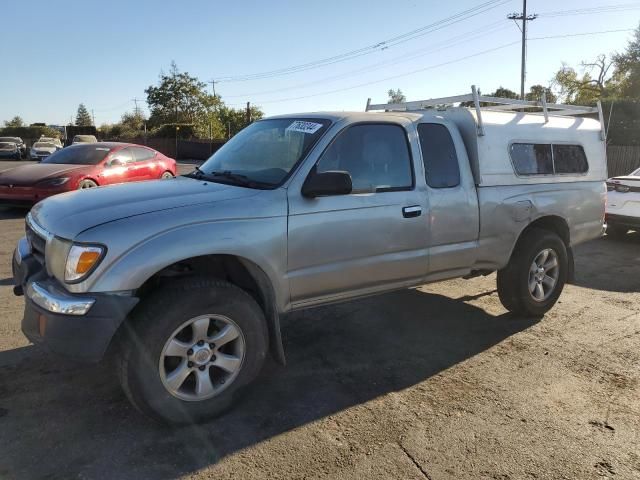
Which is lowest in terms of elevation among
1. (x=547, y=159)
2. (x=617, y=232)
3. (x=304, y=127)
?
(x=617, y=232)

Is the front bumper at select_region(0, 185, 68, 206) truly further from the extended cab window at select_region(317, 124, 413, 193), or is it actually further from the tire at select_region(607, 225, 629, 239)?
the tire at select_region(607, 225, 629, 239)

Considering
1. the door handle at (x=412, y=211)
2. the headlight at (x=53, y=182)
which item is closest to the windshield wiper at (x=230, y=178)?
the door handle at (x=412, y=211)

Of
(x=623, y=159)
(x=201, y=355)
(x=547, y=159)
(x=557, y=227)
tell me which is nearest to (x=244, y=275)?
(x=201, y=355)

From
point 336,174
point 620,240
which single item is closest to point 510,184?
point 336,174

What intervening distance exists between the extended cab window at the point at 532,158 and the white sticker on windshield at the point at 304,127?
2.05 metres

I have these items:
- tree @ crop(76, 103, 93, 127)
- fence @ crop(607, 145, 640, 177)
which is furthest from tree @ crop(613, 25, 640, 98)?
tree @ crop(76, 103, 93, 127)

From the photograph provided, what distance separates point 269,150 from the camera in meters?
4.02

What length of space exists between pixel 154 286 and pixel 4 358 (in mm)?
1713

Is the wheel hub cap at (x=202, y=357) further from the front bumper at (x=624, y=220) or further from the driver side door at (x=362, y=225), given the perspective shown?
the front bumper at (x=624, y=220)

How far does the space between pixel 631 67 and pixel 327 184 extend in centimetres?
4544

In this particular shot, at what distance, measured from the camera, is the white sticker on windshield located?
3869 millimetres

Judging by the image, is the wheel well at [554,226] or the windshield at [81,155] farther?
the windshield at [81,155]

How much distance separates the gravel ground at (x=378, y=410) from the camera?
9.34ft

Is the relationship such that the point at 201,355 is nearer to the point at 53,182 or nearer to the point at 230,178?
the point at 230,178
